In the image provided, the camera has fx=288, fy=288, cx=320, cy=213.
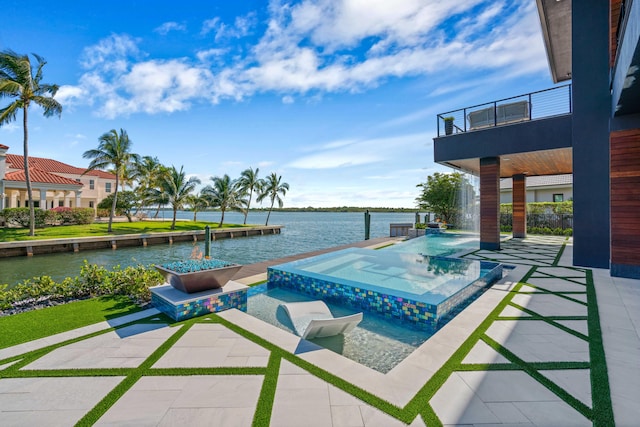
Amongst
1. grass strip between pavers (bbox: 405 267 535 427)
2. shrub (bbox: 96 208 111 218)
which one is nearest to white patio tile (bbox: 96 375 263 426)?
grass strip between pavers (bbox: 405 267 535 427)

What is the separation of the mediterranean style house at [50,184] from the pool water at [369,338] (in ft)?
82.6

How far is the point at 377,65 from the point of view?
1023cm

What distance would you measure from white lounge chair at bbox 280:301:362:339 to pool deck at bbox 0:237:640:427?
279 mm

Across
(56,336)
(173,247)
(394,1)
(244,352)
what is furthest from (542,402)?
(173,247)

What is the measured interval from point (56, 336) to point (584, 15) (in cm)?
1321

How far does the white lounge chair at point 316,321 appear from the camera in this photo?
12.2 ft

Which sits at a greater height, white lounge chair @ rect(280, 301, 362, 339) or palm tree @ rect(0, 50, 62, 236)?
palm tree @ rect(0, 50, 62, 236)

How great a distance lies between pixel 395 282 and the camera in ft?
21.1

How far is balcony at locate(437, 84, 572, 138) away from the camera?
8.91m

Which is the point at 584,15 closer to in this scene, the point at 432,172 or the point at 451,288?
the point at 451,288

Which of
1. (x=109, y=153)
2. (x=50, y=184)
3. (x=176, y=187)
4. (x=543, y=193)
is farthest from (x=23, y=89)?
(x=543, y=193)

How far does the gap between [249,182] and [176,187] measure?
333 inches

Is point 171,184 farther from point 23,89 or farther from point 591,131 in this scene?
point 591,131

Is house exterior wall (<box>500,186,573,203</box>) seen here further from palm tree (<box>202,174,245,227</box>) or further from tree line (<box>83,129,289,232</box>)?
palm tree (<box>202,174,245,227</box>)
